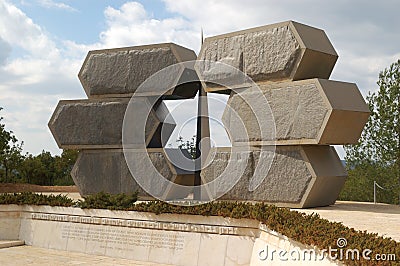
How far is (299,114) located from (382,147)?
5.08 m

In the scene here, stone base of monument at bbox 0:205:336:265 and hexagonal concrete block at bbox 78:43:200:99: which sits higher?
hexagonal concrete block at bbox 78:43:200:99

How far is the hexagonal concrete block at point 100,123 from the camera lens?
12.1 m

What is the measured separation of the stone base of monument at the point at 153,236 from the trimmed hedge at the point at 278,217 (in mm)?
102

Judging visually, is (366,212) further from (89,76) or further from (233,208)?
(89,76)

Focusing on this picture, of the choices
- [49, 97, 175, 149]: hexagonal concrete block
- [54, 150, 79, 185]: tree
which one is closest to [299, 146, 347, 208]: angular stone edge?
[49, 97, 175, 149]: hexagonal concrete block

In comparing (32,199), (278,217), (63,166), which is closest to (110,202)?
(32,199)

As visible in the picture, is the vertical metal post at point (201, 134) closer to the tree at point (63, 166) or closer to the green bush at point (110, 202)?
the green bush at point (110, 202)

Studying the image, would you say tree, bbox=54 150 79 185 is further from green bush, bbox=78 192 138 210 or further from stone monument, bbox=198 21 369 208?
green bush, bbox=78 192 138 210

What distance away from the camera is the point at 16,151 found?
67.8 feet

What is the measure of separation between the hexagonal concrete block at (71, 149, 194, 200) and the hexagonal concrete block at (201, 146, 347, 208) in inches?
40.8

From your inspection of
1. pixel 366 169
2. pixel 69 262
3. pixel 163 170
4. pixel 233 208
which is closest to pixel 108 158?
pixel 163 170

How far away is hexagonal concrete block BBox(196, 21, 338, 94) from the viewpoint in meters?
10.1

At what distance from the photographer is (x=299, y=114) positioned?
9.98 m

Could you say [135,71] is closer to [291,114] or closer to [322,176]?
[291,114]
